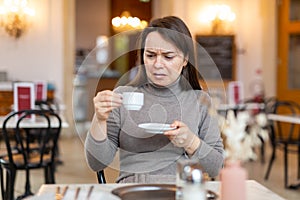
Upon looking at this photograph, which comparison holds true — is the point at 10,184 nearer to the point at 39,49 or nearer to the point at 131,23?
the point at 131,23

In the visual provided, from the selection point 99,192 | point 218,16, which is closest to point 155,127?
point 99,192

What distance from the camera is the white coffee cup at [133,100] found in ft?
5.79

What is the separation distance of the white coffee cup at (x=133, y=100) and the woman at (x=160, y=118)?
0.02m

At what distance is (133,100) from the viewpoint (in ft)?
5.83

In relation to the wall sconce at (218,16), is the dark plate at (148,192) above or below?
below

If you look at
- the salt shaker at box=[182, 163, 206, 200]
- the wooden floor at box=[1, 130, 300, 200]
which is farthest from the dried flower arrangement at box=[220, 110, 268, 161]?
the wooden floor at box=[1, 130, 300, 200]

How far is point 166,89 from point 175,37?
0.65 ft

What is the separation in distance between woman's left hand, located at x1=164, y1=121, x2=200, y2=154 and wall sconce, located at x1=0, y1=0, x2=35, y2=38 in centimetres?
715

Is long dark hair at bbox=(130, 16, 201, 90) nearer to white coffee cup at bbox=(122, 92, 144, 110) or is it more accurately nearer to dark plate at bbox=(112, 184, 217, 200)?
white coffee cup at bbox=(122, 92, 144, 110)

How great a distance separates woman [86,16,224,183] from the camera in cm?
171

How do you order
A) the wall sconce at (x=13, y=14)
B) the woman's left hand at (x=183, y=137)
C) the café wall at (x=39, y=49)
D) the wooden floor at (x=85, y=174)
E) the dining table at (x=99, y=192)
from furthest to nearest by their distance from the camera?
the café wall at (x=39, y=49) → the wall sconce at (x=13, y=14) → the wooden floor at (x=85, y=174) → the woman's left hand at (x=183, y=137) → the dining table at (x=99, y=192)

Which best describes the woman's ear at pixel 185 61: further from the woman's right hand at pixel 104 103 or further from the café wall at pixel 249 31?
the café wall at pixel 249 31

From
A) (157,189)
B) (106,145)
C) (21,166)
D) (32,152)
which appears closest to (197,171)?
(157,189)

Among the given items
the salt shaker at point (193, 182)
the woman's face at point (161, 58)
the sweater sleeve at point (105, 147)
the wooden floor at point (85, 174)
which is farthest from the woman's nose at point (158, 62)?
the wooden floor at point (85, 174)
